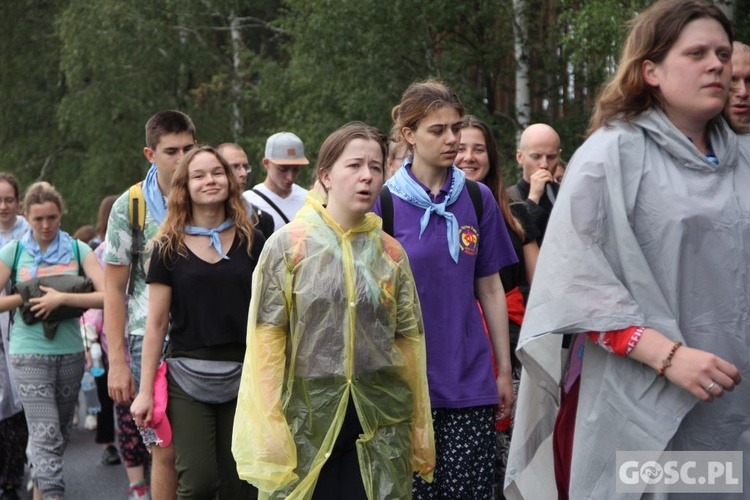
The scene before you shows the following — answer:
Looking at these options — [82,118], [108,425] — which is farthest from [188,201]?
[82,118]

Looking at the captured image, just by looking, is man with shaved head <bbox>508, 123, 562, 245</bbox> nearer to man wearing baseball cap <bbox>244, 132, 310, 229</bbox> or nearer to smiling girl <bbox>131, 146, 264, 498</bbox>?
smiling girl <bbox>131, 146, 264, 498</bbox>

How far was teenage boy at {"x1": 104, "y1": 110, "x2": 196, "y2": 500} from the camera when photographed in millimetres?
6398

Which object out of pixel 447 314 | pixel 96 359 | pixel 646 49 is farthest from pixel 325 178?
pixel 96 359

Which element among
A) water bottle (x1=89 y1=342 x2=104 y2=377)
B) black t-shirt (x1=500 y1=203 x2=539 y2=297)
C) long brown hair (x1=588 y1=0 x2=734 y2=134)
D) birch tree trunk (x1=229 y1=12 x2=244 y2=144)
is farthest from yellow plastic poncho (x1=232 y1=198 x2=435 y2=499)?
birch tree trunk (x1=229 y1=12 x2=244 y2=144)

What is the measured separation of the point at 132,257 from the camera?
650cm

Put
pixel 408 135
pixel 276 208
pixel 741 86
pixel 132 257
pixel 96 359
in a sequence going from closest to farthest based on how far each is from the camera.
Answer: pixel 741 86 < pixel 408 135 < pixel 132 257 < pixel 276 208 < pixel 96 359

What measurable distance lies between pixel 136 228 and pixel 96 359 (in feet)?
13.0

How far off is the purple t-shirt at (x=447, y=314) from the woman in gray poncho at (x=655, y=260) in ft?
4.29

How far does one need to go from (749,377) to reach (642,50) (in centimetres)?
102

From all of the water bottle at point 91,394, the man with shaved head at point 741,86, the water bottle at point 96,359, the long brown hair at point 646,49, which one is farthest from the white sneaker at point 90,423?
the long brown hair at point 646,49

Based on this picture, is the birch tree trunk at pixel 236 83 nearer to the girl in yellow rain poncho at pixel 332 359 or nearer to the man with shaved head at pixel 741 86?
the man with shaved head at pixel 741 86

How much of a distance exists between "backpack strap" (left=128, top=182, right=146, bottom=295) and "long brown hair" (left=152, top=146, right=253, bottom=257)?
0.47 meters

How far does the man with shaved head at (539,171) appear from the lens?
21.7 ft

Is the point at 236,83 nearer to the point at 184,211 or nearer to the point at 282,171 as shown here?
the point at 282,171
